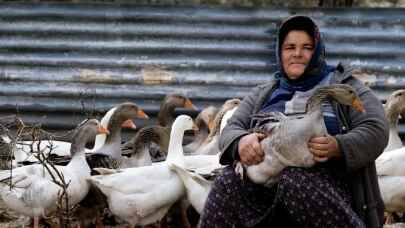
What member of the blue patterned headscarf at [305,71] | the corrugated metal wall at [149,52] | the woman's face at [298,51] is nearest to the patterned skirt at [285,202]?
the blue patterned headscarf at [305,71]

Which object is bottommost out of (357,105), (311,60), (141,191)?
(141,191)

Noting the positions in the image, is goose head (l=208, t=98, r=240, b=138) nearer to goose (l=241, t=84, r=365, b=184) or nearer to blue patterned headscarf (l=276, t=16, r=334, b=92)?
blue patterned headscarf (l=276, t=16, r=334, b=92)

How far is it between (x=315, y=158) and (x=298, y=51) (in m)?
0.62

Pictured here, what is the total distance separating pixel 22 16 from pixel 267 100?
3616mm

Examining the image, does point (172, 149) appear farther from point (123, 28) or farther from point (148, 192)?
point (123, 28)

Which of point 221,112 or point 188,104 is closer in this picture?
point 221,112

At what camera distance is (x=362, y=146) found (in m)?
4.05

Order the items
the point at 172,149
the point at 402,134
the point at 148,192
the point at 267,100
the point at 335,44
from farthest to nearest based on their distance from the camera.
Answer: the point at 335,44, the point at 402,134, the point at 172,149, the point at 148,192, the point at 267,100

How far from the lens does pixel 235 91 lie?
6.97 m

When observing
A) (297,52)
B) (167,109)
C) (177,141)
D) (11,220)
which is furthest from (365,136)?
(11,220)

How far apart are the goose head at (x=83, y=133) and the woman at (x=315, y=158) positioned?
5.04 ft

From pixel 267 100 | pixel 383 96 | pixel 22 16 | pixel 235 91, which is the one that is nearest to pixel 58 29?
pixel 22 16

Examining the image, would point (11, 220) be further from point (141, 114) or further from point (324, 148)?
point (324, 148)

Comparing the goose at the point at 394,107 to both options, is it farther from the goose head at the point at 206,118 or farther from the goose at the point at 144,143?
the goose at the point at 144,143
